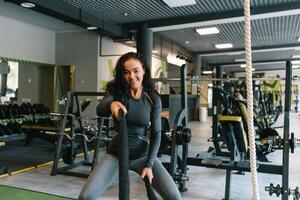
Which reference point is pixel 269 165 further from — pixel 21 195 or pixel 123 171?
pixel 21 195

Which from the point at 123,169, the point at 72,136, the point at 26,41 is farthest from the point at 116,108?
the point at 26,41

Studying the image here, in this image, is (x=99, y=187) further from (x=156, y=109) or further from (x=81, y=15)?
(x=81, y=15)

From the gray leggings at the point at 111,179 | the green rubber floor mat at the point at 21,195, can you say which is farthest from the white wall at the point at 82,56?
the gray leggings at the point at 111,179

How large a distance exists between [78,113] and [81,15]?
273 cm

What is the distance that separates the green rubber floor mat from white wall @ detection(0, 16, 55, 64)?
5387 millimetres

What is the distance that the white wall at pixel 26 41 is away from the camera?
810 cm

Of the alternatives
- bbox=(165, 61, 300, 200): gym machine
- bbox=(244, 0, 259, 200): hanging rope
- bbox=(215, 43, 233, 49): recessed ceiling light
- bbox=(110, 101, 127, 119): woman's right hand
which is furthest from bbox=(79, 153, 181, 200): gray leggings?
bbox=(215, 43, 233, 49): recessed ceiling light

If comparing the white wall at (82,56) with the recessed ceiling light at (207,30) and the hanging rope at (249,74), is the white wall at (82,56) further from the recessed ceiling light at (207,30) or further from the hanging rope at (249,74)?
the hanging rope at (249,74)

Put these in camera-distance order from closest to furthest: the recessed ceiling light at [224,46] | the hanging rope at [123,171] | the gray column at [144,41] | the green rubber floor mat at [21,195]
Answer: the hanging rope at [123,171] < the green rubber floor mat at [21,195] < the gray column at [144,41] < the recessed ceiling light at [224,46]

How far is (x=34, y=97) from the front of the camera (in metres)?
9.30

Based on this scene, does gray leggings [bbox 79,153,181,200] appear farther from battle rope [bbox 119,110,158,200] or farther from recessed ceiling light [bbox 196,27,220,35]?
recessed ceiling light [bbox 196,27,220,35]

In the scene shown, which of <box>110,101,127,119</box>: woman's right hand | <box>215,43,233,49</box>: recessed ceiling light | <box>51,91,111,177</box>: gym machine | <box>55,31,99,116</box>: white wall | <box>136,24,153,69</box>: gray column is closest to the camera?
<box>110,101,127,119</box>: woman's right hand

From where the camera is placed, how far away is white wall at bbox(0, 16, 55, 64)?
8100 millimetres

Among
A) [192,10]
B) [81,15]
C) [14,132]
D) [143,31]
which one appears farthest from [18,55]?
[192,10]
